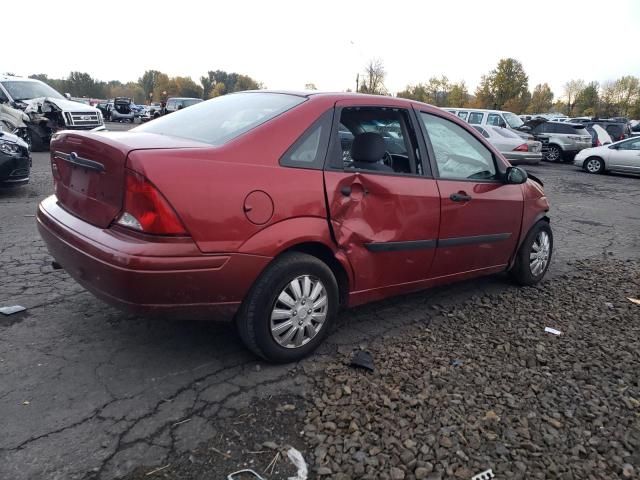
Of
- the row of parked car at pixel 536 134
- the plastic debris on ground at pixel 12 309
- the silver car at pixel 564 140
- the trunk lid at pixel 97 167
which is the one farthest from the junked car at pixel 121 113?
the trunk lid at pixel 97 167

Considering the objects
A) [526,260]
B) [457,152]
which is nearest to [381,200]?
[457,152]

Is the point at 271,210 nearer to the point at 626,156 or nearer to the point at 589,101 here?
the point at 626,156

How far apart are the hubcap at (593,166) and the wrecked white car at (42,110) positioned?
15856 millimetres

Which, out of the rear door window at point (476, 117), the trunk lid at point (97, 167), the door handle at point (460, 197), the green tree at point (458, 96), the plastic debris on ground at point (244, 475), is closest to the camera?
the plastic debris on ground at point (244, 475)

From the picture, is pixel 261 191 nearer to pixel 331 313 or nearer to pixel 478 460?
pixel 331 313

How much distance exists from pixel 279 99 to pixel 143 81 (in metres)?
126

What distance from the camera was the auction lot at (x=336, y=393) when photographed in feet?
7.57

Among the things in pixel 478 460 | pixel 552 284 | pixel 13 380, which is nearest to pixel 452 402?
pixel 478 460

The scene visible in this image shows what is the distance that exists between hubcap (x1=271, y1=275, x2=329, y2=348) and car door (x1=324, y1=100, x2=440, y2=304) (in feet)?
1.03

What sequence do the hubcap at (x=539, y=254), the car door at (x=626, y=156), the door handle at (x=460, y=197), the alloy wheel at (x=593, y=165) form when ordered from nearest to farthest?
1. the door handle at (x=460, y=197)
2. the hubcap at (x=539, y=254)
3. the car door at (x=626, y=156)
4. the alloy wheel at (x=593, y=165)

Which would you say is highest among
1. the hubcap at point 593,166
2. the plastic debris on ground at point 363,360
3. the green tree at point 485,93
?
the green tree at point 485,93

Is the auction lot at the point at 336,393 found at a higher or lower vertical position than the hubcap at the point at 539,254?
lower

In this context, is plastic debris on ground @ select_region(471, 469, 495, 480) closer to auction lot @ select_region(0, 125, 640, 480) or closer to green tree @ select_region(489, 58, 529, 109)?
auction lot @ select_region(0, 125, 640, 480)

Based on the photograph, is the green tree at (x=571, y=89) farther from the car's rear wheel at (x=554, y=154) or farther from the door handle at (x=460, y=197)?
the door handle at (x=460, y=197)
